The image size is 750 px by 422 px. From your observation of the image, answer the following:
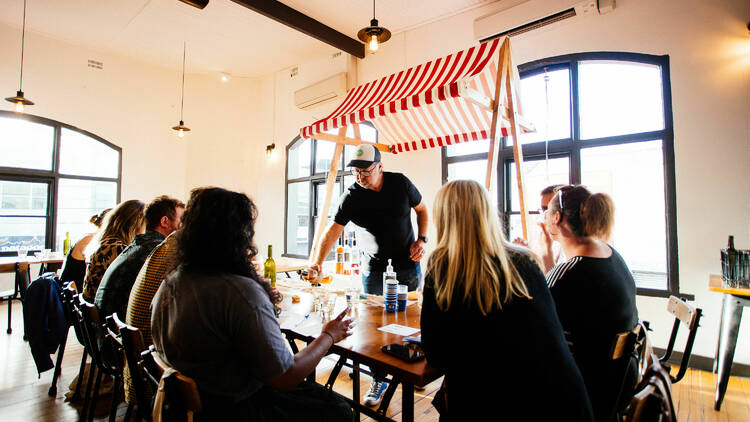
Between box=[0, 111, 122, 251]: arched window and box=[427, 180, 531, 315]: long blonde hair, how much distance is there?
24.6 feet

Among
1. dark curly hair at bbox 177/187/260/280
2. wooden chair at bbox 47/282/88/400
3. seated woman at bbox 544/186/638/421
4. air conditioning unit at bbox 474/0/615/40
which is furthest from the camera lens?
air conditioning unit at bbox 474/0/615/40

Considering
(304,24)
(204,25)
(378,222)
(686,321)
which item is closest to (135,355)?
(378,222)

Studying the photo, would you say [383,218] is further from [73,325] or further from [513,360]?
[73,325]

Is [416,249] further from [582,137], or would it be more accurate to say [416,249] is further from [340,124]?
[582,137]

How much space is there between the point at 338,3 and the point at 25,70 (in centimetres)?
520

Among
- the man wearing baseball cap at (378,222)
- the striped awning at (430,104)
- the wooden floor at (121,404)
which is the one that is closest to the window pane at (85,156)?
the wooden floor at (121,404)

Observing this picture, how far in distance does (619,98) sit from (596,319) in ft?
11.1

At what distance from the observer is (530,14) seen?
4238 millimetres

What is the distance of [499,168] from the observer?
4.61 meters

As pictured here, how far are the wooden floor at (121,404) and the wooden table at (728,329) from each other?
0.16 m

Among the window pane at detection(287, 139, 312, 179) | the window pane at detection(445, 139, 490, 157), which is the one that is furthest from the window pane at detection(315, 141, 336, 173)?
the window pane at detection(445, 139, 490, 157)

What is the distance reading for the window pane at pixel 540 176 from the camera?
4285 mm

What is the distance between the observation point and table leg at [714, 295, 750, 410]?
261 centimetres

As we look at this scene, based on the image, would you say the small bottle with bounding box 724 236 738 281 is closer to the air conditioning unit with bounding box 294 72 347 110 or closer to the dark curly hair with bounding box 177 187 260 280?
the dark curly hair with bounding box 177 187 260 280
